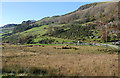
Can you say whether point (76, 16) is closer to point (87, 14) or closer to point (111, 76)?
point (87, 14)

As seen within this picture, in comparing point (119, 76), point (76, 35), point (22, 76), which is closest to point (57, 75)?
point (22, 76)

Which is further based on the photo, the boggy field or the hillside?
the hillside

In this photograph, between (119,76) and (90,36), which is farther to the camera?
(90,36)

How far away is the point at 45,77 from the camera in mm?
5129

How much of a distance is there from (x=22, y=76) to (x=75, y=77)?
2.60 m

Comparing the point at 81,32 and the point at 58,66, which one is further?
the point at 81,32

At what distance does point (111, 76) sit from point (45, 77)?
3.39 m

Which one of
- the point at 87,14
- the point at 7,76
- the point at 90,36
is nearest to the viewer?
the point at 7,76

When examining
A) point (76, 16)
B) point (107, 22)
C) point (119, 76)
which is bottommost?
point (119, 76)

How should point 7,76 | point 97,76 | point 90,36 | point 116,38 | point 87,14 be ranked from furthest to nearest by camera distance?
point 87,14 → point 90,36 → point 116,38 → point 97,76 → point 7,76

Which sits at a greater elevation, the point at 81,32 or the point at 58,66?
the point at 81,32

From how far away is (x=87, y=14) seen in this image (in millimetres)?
145750

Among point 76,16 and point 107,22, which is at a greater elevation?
point 76,16

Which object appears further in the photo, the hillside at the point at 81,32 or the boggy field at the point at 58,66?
the hillside at the point at 81,32
